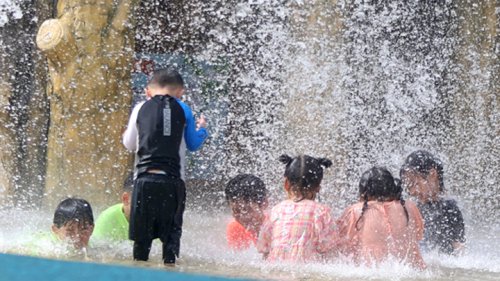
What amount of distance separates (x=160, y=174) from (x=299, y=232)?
0.66 m

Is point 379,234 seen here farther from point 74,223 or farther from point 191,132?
point 74,223

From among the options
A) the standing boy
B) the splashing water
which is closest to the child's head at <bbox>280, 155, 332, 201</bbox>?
the standing boy

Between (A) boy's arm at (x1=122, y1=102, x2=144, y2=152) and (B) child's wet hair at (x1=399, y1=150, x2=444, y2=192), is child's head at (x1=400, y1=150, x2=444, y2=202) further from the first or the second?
(A) boy's arm at (x1=122, y1=102, x2=144, y2=152)

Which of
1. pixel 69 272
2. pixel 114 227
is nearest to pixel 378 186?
pixel 114 227

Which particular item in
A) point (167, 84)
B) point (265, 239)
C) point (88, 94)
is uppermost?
point (88, 94)

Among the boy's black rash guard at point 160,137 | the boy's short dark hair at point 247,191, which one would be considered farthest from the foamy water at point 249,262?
the boy's black rash guard at point 160,137

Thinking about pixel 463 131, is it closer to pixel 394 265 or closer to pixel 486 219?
pixel 486 219

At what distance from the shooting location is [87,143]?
23.5ft

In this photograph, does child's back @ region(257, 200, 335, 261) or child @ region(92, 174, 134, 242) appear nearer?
child's back @ region(257, 200, 335, 261)

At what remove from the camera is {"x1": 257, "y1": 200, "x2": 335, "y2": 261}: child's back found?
14.5ft

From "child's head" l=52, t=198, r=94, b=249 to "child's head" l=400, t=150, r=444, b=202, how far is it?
1.72 meters

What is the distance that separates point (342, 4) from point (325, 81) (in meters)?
0.58

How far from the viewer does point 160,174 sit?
14.6 ft

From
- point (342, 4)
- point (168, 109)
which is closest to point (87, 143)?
point (342, 4)
